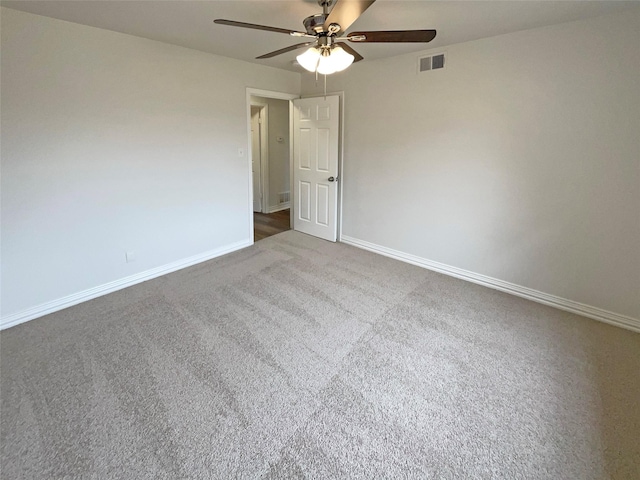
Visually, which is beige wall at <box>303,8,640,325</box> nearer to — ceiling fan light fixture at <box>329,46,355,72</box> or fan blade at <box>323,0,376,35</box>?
ceiling fan light fixture at <box>329,46,355,72</box>

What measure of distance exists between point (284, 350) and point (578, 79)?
3.10 m

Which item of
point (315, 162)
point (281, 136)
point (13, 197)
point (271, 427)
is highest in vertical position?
point (281, 136)

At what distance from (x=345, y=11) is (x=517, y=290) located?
2.92 meters

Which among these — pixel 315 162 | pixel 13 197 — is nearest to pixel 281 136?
pixel 315 162

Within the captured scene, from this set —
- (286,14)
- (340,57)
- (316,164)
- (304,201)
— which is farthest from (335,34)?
(304,201)

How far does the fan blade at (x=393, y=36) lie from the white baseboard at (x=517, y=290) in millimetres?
2484

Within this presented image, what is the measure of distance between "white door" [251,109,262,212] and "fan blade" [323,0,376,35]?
4.20 meters

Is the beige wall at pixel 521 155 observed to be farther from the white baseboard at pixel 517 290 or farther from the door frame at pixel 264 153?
the door frame at pixel 264 153

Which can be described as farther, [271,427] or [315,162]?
[315,162]

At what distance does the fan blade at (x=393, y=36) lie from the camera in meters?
1.77

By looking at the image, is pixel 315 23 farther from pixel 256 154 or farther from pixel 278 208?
pixel 278 208

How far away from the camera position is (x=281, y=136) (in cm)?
615

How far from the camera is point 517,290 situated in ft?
10.5

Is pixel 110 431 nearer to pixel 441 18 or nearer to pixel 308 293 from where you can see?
pixel 308 293
